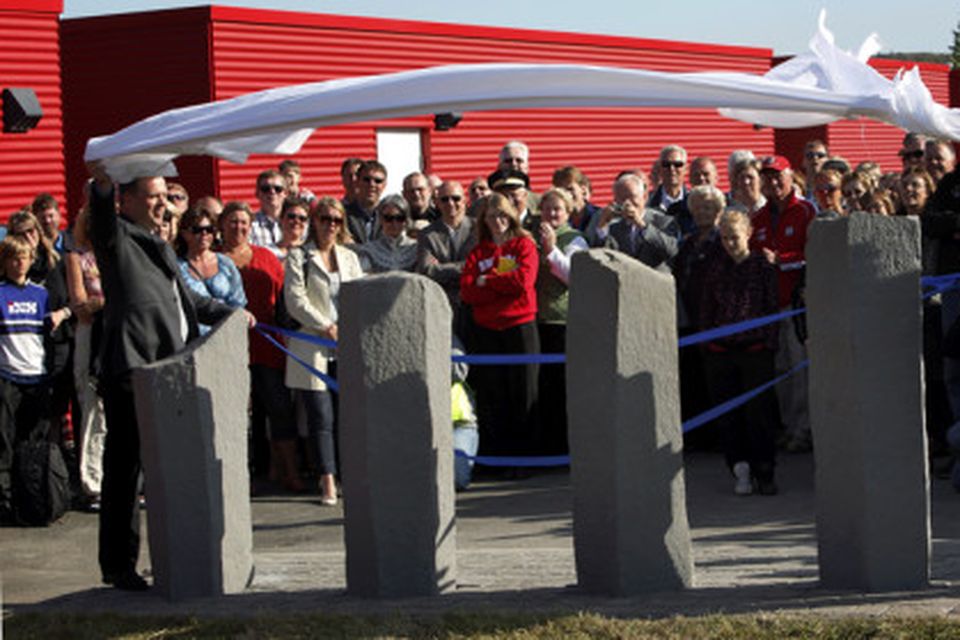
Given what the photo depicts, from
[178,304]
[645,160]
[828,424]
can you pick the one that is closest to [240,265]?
[178,304]

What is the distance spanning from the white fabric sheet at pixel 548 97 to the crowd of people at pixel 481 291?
9.45ft

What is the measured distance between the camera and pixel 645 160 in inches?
1177

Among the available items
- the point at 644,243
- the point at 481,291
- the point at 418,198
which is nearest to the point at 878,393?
the point at 481,291

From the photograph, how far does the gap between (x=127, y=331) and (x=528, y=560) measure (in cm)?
250

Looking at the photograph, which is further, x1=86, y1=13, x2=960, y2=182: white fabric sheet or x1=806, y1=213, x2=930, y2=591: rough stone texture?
x1=86, y1=13, x2=960, y2=182: white fabric sheet

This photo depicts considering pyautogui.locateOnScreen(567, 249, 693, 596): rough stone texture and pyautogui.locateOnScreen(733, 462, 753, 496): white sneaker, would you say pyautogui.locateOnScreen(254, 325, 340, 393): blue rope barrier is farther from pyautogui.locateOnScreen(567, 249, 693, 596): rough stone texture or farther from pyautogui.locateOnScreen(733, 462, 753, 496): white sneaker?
pyautogui.locateOnScreen(567, 249, 693, 596): rough stone texture

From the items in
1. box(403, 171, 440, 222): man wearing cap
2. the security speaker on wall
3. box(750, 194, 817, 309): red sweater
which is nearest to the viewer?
box(750, 194, 817, 309): red sweater

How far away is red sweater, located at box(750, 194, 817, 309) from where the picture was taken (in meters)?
13.3

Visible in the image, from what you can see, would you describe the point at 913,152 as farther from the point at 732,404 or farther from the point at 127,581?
the point at 127,581

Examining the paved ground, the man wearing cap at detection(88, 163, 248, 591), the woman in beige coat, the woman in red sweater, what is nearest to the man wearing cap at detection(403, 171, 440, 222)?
the woman in red sweater

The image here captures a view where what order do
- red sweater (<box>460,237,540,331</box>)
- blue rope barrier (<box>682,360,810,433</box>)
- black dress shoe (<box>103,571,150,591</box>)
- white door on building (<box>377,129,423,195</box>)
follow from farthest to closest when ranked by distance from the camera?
white door on building (<box>377,129,423,195</box>) → red sweater (<box>460,237,540,331</box>) → blue rope barrier (<box>682,360,810,433</box>) → black dress shoe (<box>103,571,150,591</box>)

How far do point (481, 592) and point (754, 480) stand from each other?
12.9ft

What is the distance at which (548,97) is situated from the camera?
859 cm

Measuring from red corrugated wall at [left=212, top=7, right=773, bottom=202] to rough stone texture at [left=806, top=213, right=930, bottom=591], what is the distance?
1384cm
